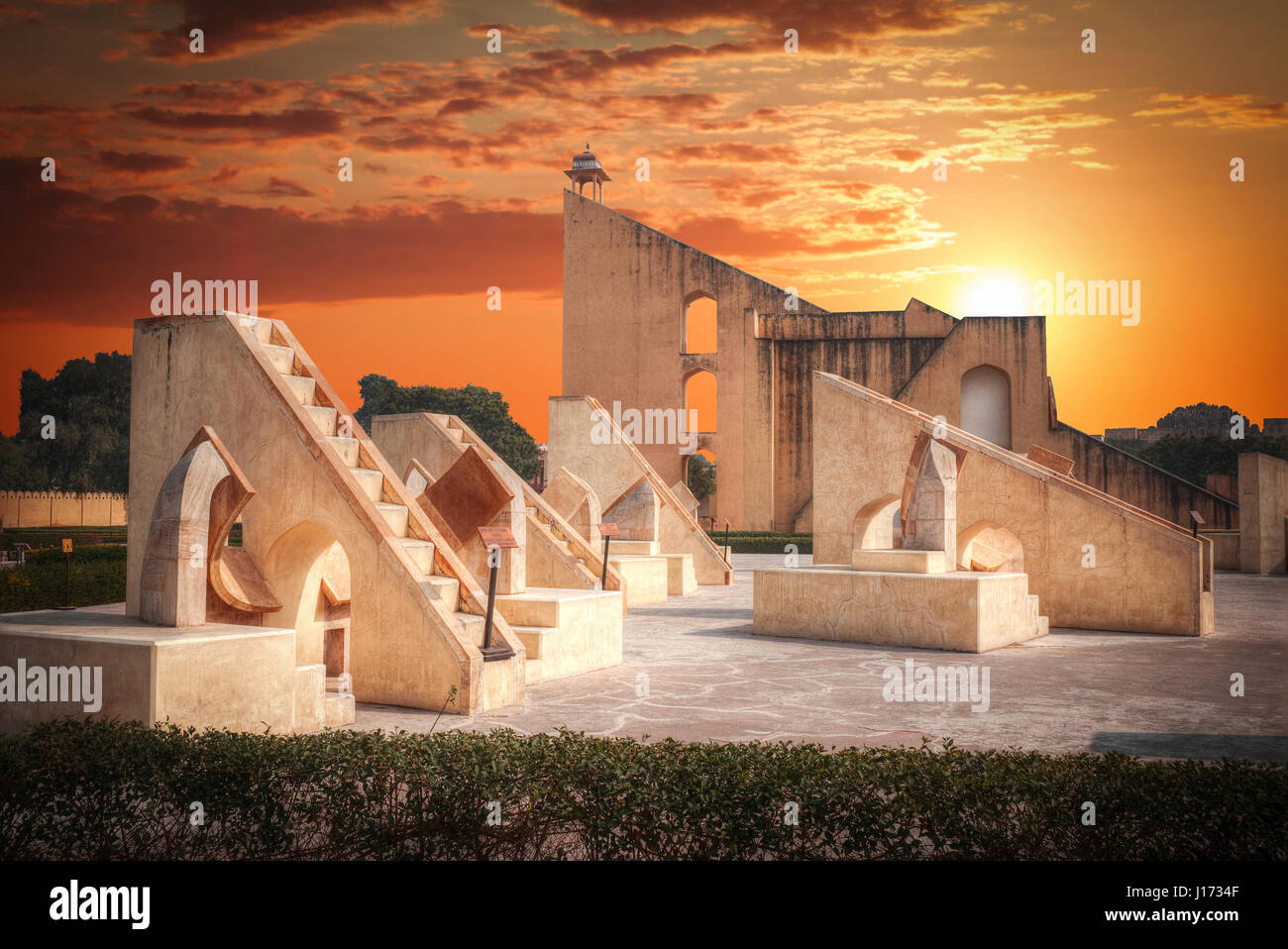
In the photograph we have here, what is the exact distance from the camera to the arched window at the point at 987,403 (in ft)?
105

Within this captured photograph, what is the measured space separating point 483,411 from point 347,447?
46.4 meters

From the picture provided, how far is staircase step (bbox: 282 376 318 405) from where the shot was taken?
8.45m

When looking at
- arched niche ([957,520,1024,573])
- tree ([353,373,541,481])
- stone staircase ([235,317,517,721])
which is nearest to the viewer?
stone staircase ([235,317,517,721])

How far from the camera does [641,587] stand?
662 inches

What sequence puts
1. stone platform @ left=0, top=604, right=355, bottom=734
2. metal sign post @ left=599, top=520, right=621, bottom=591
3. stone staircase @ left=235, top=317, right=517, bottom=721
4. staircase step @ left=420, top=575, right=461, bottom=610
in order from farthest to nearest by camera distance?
1. metal sign post @ left=599, top=520, right=621, bottom=591
2. stone staircase @ left=235, top=317, right=517, bottom=721
3. staircase step @ left=420, top=575, right=461, bottom=610
4. stone platform @ left=0, top=604, right=355, bottom=734

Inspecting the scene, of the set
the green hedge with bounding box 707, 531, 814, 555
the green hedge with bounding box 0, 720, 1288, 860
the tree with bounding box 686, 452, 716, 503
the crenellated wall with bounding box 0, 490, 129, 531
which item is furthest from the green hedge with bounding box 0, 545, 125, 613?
the tree with bounding box 686, 452, 716, 503

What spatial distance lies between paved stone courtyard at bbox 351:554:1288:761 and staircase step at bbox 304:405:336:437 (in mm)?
2334

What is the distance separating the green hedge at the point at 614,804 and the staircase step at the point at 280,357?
4.41 meters

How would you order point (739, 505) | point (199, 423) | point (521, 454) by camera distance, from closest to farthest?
point (199, 423) → point (739, 505) → point (521, 454)

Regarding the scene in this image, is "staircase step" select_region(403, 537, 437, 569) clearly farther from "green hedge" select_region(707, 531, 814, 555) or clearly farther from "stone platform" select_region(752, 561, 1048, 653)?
"green hedge" select_region(707, 531, 814, 555)

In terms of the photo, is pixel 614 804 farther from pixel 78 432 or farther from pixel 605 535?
pixel 78 432

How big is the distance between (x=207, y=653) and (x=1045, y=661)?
8141 mm
